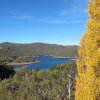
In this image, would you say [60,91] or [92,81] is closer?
[92,81]

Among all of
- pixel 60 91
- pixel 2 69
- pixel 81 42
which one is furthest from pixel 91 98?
pixel 2 69

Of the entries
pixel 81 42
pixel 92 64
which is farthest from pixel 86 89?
pixel 81 42

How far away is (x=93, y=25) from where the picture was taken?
11.2 meters

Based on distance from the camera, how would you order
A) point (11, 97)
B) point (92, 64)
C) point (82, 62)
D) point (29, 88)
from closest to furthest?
1. point (92, 64)
2. point (82, 62)
3. point (11, 97)
4. point (29, 88)

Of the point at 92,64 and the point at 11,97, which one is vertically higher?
the point at 92,64

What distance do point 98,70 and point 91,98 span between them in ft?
4.19

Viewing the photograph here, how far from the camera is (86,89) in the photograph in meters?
11.5

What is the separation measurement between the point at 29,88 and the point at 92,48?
31287 millimetres

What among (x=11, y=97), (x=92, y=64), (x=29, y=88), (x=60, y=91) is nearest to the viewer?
(x=92, y=64)

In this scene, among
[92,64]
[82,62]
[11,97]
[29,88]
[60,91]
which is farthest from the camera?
[29,88]

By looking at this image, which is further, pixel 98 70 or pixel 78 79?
pixel 78 79

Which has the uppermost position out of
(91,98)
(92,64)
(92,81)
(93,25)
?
(93,25)

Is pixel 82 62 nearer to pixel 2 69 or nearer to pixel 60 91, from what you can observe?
pixel 60 91

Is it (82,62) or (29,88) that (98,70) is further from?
(29,88)
